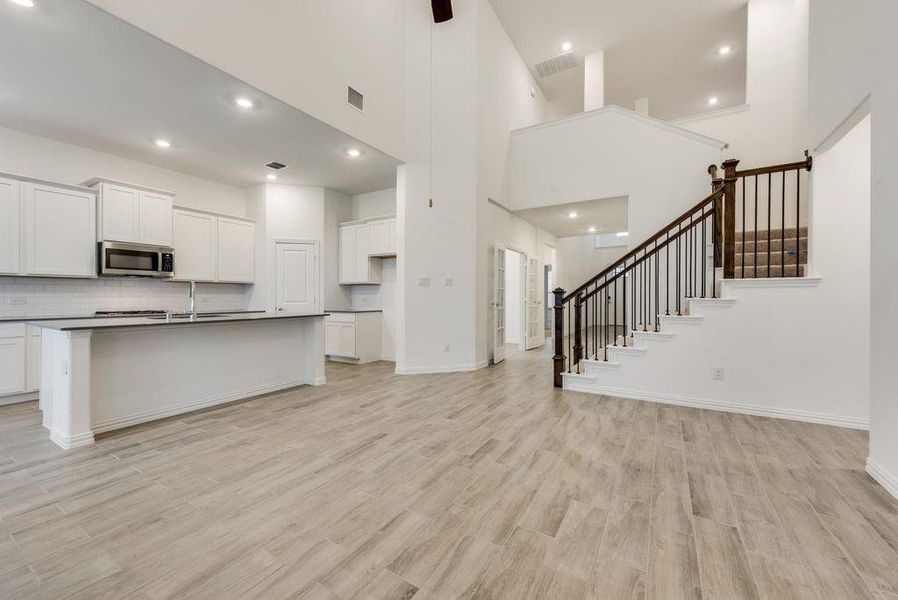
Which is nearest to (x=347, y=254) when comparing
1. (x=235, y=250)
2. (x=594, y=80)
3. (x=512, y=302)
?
(x=235, y=250)

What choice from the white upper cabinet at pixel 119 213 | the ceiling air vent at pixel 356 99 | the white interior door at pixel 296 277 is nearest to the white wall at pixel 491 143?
the ceiling air vent at pixel 356 99

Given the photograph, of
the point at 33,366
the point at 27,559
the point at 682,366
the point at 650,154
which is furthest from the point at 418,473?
the point at 650,154

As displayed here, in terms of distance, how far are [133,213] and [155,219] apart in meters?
0.26

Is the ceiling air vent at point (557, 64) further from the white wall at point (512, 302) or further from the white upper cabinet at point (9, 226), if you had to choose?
the white upper cabinet at point (9, 226)

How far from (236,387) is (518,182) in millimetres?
5516

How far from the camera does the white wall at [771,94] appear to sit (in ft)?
17.4

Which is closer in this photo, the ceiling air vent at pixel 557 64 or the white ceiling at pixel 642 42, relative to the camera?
the white ceiling at pixel 642 42

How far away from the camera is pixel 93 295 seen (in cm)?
496

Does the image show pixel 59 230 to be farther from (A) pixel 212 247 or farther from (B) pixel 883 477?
(B) pixel 883 477

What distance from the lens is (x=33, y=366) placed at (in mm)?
4133

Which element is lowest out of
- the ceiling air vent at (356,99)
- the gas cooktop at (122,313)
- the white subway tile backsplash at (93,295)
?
the gas cooktop at (122,313)

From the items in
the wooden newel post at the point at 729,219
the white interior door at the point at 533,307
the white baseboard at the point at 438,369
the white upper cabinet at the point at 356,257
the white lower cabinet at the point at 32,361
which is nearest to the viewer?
the wooden newel post at the point at 729,219

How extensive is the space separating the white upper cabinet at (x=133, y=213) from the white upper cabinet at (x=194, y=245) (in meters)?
0.23

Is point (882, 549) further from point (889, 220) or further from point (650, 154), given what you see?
point (650, 154)
